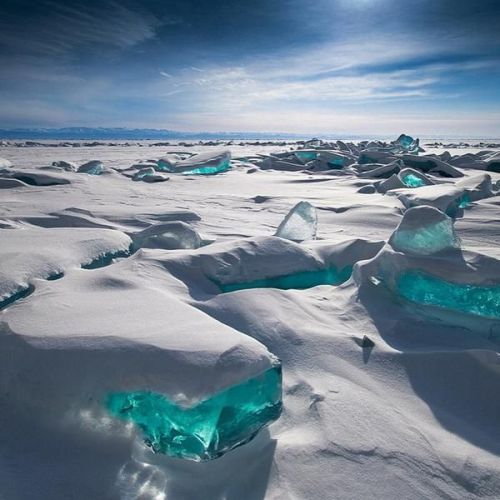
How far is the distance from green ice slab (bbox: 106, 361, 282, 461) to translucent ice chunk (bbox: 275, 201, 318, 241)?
1401 mm

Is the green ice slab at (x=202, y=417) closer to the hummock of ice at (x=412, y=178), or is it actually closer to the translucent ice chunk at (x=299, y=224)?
the translucent ice chunk at (x=299, y=224)

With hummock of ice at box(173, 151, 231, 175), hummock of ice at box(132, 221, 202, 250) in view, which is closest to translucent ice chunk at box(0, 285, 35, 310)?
hummock of ice at box(132, 221, 202, 250)

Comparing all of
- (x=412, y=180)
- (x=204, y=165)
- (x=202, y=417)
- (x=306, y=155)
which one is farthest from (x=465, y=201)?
(x=306, y=155)

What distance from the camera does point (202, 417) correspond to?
2.59 ft

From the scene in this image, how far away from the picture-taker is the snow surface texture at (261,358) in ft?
2.48

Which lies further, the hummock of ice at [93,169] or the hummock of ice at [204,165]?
the hummock of ice at [204,165]

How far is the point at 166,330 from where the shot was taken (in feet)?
3.10

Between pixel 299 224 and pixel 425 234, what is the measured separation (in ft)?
2.61

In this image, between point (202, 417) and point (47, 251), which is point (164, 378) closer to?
point (202, 417)

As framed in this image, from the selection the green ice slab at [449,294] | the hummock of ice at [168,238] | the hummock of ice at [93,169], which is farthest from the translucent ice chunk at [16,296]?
the hummock of ice at [93,169]

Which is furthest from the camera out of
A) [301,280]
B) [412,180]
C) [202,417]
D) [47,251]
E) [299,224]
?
[412,180]

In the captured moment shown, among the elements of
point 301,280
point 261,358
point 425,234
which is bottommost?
point 301,280

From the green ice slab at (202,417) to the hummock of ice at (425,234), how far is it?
3.15 ft

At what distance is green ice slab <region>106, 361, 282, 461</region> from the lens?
0.79m
